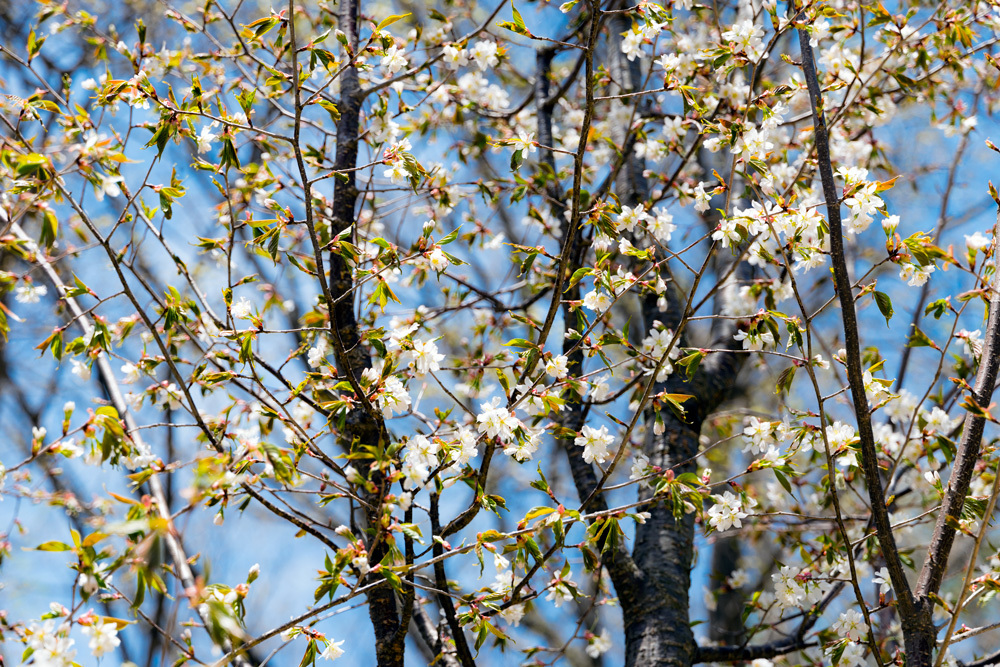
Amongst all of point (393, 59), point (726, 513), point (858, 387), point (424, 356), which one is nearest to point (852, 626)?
point (726, 513)

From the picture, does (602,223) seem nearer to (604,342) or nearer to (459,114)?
(604,342)

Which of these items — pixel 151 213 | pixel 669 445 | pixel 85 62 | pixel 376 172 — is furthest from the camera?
pixel 85 62

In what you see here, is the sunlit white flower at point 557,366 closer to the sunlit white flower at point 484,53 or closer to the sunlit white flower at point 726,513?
the sunlit white flower at point 726,513

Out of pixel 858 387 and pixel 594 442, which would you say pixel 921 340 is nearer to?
pixel 858 387

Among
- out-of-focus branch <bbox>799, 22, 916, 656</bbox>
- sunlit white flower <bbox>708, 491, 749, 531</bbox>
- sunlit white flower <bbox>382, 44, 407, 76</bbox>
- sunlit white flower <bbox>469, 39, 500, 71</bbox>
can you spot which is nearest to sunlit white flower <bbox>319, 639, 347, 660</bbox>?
sunlit white flower <bbox>708, 491, 749, 531</bbox>

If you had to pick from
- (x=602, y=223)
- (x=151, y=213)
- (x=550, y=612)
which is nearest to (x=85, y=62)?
(x=151, y=213)

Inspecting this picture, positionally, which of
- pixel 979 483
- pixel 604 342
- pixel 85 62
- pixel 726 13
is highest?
pixel 85 62

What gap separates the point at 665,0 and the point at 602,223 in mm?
1498

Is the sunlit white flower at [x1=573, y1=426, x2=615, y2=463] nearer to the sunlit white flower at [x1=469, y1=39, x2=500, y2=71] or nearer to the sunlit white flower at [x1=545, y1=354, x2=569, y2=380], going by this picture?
the sunlit white flower at [x1=545, y1=354, x2=569, y2=380]

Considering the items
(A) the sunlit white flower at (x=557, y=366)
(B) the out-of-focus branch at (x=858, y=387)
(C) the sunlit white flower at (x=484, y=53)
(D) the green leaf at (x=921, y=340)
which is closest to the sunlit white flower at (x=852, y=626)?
(B) the out-of-focus branch at (x=858, y=387)

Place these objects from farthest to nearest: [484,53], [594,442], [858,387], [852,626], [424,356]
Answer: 1. [484,53]
2. [852,626]
3. [594,442]
4. [424,356]
5. [858,387]

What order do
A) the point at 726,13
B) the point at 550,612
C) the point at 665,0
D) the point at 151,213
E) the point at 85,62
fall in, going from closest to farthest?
the point at 151,213, the point at 665,0, the point at 726,13, the point at 85,62, the point at 550,612

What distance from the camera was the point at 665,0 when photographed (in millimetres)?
2961

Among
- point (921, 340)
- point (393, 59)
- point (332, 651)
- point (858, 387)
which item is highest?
point (393, 59)
